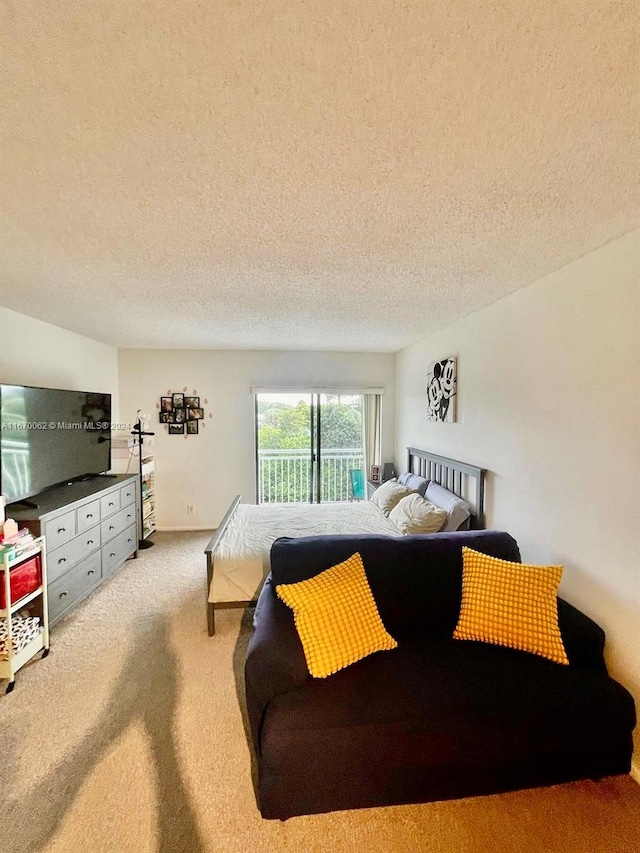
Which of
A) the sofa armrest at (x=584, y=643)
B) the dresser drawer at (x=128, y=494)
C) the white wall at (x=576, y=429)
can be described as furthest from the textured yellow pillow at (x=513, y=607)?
the dresser drawer at (x=128, y=494)

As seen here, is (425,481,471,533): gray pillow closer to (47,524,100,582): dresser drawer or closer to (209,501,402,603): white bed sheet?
(209,501,402,603): white bed sheet

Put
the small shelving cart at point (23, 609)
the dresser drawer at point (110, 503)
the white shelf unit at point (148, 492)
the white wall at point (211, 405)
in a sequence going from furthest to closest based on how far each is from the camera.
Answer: the white wall at point (211, 405) < the white shelf unit at point (148, 492) < the dresser drawer at point (110, 503) < the small shelving cart at point (23, 609)

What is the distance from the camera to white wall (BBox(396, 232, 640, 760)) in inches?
63.6

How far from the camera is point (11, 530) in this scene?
2.15 meters

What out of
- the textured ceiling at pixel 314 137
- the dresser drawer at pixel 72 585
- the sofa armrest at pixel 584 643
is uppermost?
the textured ceiling at pixel 314 137

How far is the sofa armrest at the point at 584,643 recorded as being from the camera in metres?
1.66

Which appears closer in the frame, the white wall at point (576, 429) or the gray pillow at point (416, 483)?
the white wall at point (576, 429)

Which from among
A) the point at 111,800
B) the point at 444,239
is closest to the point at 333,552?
the point at 111,800

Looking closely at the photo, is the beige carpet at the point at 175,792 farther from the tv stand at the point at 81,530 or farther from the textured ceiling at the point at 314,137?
the textured ceiling at the point at 314,137

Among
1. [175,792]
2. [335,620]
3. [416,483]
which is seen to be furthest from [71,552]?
[416,483]

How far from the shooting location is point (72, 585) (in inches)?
108

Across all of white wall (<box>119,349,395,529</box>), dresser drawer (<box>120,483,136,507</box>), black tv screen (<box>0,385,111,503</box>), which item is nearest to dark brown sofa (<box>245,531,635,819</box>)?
black tv screen (<box>0,385,111,503</box>)

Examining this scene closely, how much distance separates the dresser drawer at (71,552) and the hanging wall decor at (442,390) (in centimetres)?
330

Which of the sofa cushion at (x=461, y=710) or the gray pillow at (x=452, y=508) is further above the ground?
the gray pillow at (x=452, y=508)
